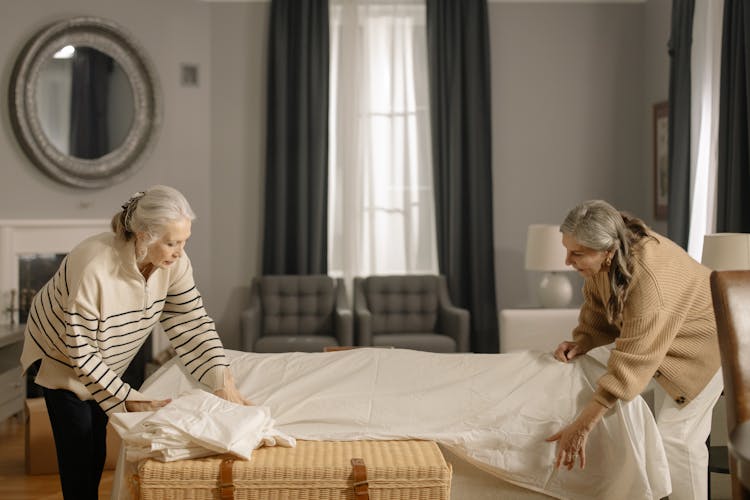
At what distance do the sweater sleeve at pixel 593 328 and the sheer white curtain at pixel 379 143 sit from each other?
349 centimetres

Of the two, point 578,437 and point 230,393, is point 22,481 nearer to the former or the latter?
point 230,393

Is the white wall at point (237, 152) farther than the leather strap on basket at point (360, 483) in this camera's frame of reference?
Yes

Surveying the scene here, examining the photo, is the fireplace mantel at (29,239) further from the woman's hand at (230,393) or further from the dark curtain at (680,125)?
the dark curtain at (680,125)

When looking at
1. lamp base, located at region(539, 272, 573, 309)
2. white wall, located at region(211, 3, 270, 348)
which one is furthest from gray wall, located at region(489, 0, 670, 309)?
white wall, located at region(211, 3, 270, 348)

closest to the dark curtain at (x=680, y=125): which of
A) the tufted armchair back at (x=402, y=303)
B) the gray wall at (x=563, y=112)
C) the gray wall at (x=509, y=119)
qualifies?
the gray wall at (x=509, y=119)

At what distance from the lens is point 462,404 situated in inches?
113

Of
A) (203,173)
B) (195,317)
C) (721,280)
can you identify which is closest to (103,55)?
(203,173)

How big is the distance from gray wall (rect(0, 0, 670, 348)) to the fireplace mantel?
0.66m

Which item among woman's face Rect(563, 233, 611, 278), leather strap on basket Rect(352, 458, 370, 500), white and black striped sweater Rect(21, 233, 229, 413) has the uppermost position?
woman's face Rect(563, 233, 611, 278)

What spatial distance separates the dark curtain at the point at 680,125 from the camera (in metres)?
5.55

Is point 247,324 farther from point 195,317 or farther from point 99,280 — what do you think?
point 99,280

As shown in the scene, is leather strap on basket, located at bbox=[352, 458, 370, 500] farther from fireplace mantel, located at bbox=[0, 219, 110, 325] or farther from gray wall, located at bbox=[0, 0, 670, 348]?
gray wall, located at bbox=[0, 0, 670, 348]

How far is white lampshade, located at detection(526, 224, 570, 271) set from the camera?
219 inches

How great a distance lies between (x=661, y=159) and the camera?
6.29 meters
